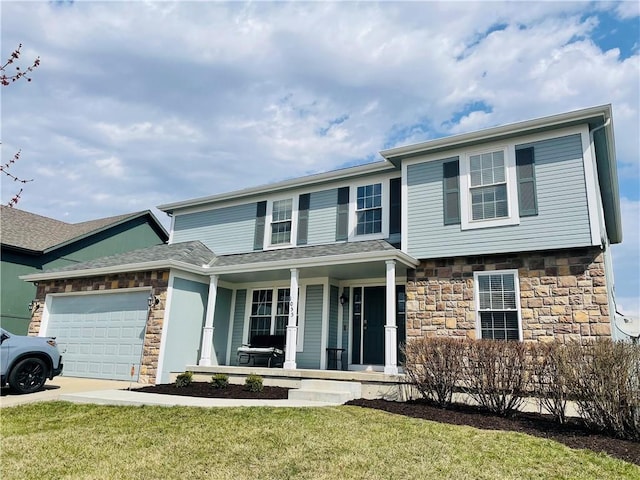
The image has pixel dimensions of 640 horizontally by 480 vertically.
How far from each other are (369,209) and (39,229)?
13.0 meters

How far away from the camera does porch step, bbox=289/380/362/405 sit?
7426mm

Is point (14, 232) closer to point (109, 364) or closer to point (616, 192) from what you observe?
point (109, 364)

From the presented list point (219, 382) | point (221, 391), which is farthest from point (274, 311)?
point (221, 391)

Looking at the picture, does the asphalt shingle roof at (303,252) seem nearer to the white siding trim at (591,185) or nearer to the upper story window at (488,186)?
the upper story window at (488,186)

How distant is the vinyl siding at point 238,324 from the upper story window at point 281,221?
70.1 inches

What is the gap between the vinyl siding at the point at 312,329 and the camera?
11.0 m

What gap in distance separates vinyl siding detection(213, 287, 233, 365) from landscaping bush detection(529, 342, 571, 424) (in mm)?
8032

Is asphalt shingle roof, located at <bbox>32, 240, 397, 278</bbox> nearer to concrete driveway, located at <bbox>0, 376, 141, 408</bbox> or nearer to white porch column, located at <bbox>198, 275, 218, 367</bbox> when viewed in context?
white porch column, located at <bbox>198, 275, 218, 367</bbox>

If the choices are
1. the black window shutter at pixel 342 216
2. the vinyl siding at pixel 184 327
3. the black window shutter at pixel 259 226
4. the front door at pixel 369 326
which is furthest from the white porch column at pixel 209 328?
the front door at pixel 369 326

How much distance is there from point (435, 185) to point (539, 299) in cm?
314

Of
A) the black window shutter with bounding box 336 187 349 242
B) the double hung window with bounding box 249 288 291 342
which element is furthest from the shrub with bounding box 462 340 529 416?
the double hung window with bounding box 249 288 291 342

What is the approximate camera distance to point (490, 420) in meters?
6.16

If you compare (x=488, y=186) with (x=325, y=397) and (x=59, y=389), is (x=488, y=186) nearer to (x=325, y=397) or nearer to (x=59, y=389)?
(x=325, y=397)

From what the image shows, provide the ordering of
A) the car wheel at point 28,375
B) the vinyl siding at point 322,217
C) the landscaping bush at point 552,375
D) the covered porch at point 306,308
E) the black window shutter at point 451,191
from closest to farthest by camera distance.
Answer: the landscaping bush at point 552,375 → the car wheel at point 28,375 → the black window shutter at point 451,191 → the covered porch at point 306,308 → the vinyl siding at point 322,217
